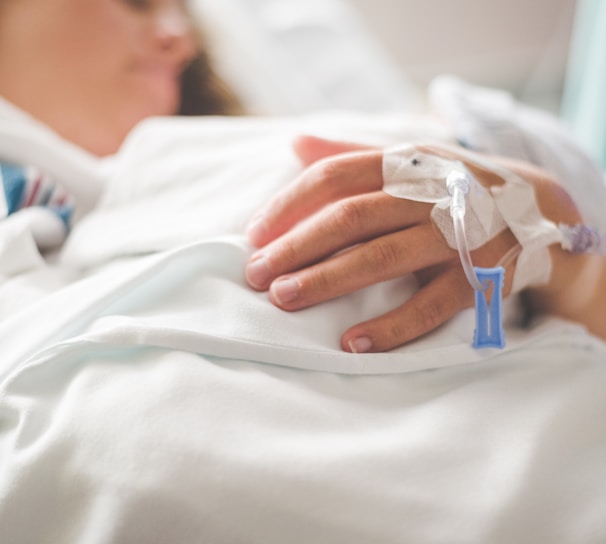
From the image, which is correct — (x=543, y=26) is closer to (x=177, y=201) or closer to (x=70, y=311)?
(x=177, y=201)

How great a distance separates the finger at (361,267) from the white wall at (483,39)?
1.73 m

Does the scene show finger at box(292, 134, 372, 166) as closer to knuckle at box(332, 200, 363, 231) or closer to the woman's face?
knuckle at box(332, 200, 363, 231)

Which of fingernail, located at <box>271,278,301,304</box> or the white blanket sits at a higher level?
fingernail, located at <box>271,278,301,304</box>

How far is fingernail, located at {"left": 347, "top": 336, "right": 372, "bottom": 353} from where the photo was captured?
514mm

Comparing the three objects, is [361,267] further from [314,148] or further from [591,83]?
[591,83]

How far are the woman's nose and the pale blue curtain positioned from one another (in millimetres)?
705

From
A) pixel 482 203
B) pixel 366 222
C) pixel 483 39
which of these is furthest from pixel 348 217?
pixel 483 39

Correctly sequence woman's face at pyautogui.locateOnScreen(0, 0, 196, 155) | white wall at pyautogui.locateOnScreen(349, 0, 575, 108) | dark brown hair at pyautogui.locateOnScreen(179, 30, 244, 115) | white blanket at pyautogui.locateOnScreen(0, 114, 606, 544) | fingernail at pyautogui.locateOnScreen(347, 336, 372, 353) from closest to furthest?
white blanket at pyautogui.locateOnScreen(0, 114, 606, 544) < fingernail at pyautogui.locateOnScreen(347, 336, 372, 353) < woman's face at pyautogui.locateOnScreen(0, 0, 196, 155) < dark brown hair at pyautogui.locateOnScreen(179, 30, 244, 115) < white wall at pyautogui.locateOnScreen(349, 0, 575, 108)

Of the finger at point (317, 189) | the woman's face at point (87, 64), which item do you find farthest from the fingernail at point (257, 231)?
the woman's face at point (87, 64)

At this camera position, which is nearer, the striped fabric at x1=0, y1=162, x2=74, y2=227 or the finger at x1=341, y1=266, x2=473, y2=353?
the finger at x1=341, y1=266, x2=473, y2=353

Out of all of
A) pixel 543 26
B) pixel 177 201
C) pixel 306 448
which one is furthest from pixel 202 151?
pixel 543 26

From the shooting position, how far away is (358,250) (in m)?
0.54

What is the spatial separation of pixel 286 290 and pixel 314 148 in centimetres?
17

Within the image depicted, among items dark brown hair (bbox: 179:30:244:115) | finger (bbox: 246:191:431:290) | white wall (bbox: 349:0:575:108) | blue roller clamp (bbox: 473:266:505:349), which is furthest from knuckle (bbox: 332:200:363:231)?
white wall (bbox: 349:0:575:108)
